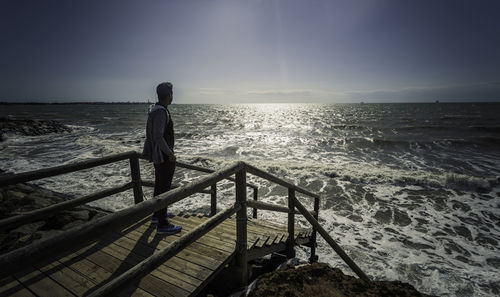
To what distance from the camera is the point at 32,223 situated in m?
5.65

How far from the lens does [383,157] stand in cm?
1697

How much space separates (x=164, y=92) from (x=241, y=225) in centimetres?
224

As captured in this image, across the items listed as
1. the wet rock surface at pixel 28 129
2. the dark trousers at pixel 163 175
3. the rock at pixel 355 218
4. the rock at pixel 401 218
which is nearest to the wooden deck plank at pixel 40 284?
the dark trousers at pixel 163 175

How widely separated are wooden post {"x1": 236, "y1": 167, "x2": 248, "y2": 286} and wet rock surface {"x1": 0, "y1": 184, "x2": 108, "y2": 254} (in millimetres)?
4447

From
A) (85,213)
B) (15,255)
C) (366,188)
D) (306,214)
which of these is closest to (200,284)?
(15,255)

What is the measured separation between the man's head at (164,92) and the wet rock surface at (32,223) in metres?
4.03

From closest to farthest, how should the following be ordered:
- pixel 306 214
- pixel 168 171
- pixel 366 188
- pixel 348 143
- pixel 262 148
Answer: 1. pixel 168 171
2. pixel 306 214
3. pixel 366 188
4. pixel 262 148
5. pixel 348 143

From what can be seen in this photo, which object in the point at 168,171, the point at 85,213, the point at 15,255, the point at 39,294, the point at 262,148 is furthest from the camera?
the point at 262,148

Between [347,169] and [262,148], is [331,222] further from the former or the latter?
[262,148]

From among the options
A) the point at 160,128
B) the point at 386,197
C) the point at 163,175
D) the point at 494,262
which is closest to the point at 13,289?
the point at 163,175

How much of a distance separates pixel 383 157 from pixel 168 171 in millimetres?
17596

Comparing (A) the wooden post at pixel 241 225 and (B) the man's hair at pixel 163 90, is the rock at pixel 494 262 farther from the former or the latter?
(B) the man's hair at pixel 163 90

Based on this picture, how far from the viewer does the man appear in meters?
3.25

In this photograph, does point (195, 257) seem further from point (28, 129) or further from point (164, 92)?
point (28, 129)
